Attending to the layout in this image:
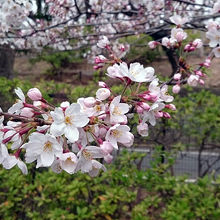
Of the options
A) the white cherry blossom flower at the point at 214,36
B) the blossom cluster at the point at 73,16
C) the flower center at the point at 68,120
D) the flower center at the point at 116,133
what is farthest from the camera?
the blossom cluster at the point at 73,16

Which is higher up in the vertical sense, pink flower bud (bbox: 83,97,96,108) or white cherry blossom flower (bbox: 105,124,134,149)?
pink flower bud (bbox: 83,97,96,108)

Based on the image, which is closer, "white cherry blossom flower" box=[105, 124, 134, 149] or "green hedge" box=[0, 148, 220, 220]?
"white cherry blossom flower" box=[105, 124, 134, 149]

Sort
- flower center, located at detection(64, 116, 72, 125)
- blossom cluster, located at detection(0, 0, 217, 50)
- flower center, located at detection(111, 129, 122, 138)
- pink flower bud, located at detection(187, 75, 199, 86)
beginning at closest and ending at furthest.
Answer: flower center, located at detection(64, 116, 72, 125) < flower center, located at detection(111, 129, 122, 138) < pink flower bud, located at detection(187, 75, 199, 86) < blossom cluster, located at detection(0, 0, 217, 50)

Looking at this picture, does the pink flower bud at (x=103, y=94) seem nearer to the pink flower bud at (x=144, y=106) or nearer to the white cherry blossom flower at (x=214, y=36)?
the pink flower bud at (x=144, y=106)

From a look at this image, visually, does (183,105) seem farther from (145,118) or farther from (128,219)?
(145,118)

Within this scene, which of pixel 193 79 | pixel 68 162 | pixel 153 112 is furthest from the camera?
pixel 193 79

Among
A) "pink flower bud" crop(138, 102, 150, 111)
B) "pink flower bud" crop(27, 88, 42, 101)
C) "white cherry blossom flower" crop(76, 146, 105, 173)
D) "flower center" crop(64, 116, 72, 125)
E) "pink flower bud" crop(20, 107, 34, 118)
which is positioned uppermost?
"flower center" crop(64, 116, 72, 125)

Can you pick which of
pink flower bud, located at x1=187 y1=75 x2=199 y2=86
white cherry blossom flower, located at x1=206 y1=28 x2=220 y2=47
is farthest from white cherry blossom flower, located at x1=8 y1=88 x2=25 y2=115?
white cherry blossom flower, located at x1=206 y1=28 x2=220 y2=47

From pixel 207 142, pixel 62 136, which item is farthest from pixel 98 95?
pixel 207 142

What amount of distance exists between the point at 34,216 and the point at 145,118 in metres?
2.20

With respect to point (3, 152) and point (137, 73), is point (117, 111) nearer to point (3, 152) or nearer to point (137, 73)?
point (137, 73)

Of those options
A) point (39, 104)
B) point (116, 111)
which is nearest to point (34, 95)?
point (39, 104)

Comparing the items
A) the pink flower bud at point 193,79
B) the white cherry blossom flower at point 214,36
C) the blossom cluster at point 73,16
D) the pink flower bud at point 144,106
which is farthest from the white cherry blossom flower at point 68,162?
the blossom cluster at point 73,16

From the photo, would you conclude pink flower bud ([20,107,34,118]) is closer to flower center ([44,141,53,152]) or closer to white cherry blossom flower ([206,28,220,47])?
flower center ([44,141,53,152])
